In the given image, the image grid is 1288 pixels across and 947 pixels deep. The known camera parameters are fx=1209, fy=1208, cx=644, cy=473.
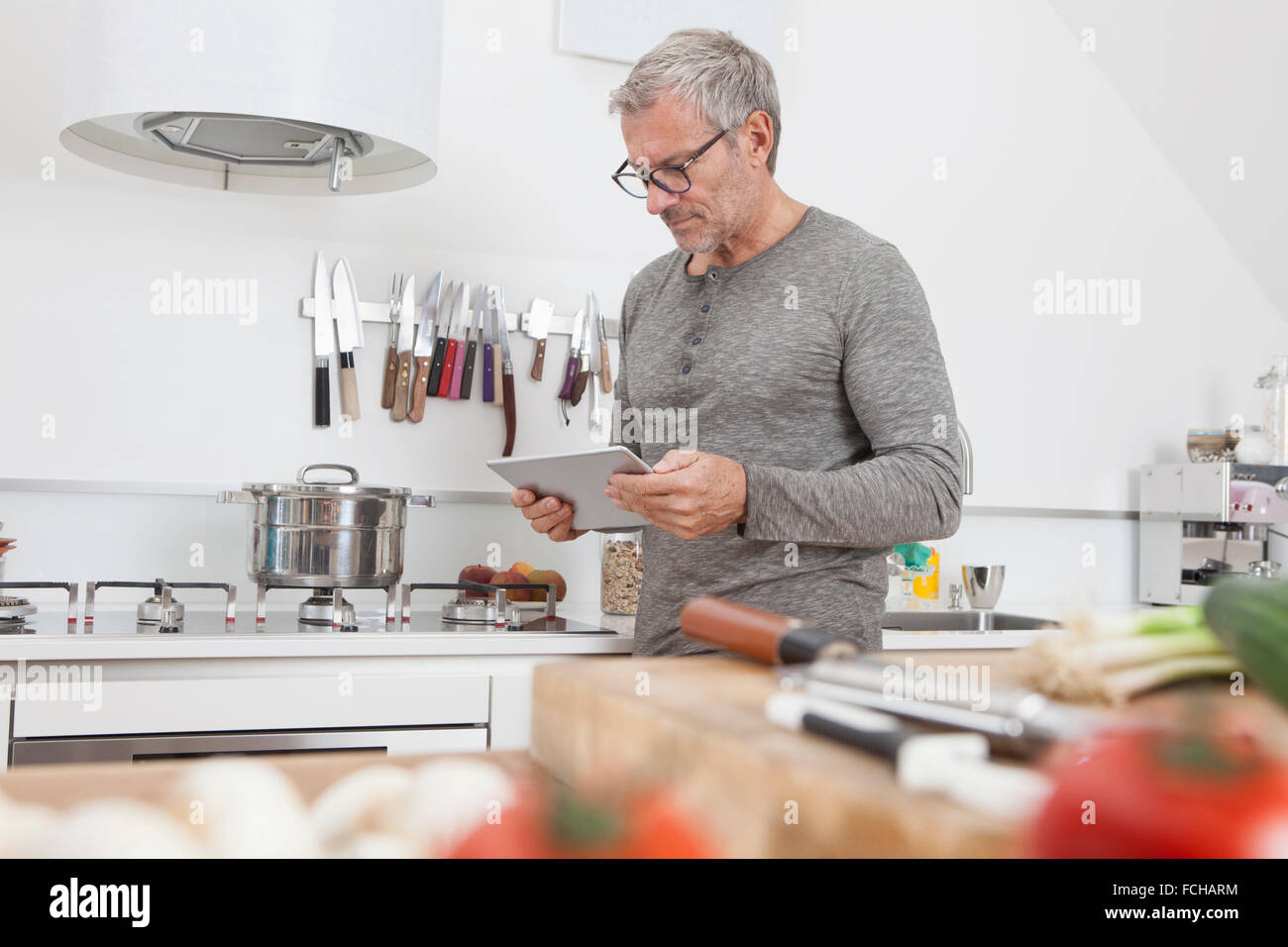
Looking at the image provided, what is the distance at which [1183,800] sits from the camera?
1.11 feet

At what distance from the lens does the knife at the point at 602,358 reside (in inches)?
98.0

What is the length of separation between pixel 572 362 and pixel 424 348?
0.98 ft

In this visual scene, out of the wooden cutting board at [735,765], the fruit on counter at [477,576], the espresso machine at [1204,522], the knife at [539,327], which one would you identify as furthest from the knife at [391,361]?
the espresso machine at [1204,522]

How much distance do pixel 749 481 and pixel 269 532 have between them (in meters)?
0.96

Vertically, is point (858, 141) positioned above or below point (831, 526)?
above

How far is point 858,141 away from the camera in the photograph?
2.75m

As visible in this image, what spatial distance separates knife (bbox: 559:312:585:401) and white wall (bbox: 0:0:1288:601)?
4 cm

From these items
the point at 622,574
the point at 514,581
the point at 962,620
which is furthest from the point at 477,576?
the point at 962,620

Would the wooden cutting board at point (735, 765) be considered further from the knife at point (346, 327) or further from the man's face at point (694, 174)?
the knife at point (346, 327)

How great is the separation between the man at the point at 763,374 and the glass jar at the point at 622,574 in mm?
604

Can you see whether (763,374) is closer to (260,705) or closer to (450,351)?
(260,705)

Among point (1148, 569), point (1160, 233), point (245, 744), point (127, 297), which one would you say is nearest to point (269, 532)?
point (245, 744)

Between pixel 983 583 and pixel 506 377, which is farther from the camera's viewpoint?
pixel 983 583
